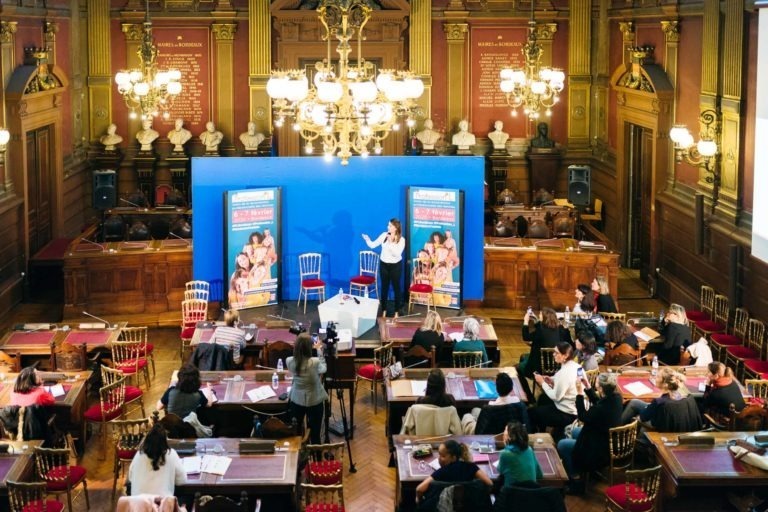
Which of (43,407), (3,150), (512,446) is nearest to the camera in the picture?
(512,446)

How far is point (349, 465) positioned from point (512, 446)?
2634 mm

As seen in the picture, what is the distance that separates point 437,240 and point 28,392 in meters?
5.66

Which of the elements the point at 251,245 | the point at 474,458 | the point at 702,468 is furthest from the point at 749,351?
the point at 251,245

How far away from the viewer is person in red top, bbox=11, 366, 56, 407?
9312 mm

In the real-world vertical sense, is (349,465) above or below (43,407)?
below

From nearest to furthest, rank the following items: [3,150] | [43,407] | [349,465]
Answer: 1. [43,407]
2. [349,465]
3. [3,150]

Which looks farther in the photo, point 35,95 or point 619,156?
point 619,156

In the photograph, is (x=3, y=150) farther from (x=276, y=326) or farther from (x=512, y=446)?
(x=512, y=446)

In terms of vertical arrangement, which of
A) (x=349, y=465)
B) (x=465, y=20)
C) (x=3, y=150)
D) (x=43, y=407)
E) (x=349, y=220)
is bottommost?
(x=349, y=465)

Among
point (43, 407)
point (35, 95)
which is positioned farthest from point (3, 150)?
point (43, 407)

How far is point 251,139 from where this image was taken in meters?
18.0

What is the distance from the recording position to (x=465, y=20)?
1831 cm

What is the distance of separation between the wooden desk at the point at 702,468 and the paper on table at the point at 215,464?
2927 millimetres

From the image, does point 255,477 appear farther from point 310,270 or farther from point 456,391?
point 310,270
